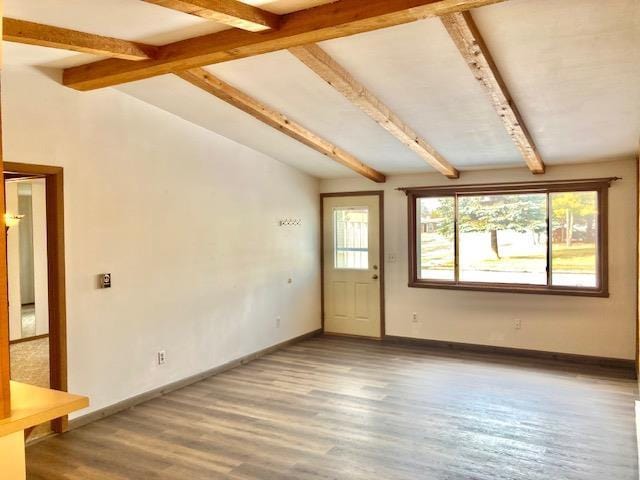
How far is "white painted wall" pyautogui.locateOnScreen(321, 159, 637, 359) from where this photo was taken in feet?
17.7

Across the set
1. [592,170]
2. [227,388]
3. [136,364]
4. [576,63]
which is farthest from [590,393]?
[136,364]

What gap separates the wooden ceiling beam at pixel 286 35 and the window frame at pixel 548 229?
3.76 metres

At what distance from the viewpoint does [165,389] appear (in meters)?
4.72

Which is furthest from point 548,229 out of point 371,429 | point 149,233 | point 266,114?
point 149,233

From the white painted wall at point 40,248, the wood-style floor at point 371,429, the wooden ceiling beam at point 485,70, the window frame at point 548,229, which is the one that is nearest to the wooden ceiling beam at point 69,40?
the wooden ceiling beam at point 485,70

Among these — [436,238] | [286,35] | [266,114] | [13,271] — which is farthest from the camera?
[13,271]

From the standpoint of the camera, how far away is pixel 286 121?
4719 mm

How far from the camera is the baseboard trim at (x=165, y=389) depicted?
13.3 ft

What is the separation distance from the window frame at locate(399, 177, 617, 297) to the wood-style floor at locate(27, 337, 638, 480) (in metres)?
0.88

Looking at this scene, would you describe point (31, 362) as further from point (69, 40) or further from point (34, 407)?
point (34, 407)

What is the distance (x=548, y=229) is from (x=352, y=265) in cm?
261

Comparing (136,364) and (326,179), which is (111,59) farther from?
(326,179)

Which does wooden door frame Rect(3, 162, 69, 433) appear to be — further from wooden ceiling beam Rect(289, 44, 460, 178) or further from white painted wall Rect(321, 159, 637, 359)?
white painted wall Rect(321, 159, 637, 359)

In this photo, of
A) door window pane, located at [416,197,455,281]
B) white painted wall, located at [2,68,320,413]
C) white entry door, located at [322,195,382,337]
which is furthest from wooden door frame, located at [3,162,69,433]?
door window pane, located at [416,197,455,281]
